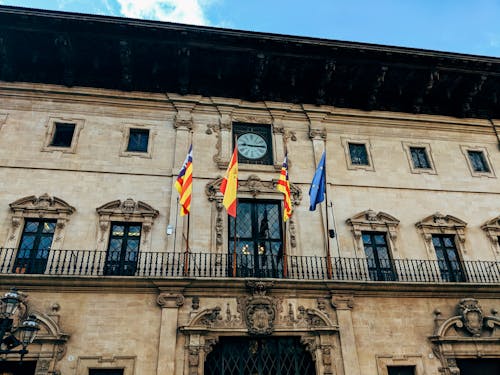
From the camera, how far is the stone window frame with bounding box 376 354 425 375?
34.2ft

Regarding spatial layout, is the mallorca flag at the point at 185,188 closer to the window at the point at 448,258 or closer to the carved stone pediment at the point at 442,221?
the carved stone pediment at the point at 442,221

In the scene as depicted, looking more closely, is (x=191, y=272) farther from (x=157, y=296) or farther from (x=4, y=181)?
(x=4, y=181)

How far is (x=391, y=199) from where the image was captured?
1336 cm

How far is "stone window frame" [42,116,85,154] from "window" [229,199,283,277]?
5.64 metres

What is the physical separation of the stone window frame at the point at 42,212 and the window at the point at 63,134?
2088 mm

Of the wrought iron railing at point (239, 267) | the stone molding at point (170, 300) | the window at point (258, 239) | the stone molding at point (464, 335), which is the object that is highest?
the window at point (258, 239)

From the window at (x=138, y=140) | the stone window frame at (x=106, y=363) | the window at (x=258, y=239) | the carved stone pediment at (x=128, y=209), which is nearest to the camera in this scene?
the stone window frame at (x=106, y=363)

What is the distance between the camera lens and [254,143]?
13.9 m

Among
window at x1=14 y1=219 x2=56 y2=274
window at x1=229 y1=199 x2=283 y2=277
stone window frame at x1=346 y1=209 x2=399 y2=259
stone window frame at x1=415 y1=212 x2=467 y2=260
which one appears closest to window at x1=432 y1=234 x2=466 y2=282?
stone window frame at x1=415 y1=212 x2=467 y2=260

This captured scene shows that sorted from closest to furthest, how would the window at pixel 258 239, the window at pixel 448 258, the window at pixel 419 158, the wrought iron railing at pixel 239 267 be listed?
the wrought iron railing at pixel 239 267 < the window at pixel 258 239 < the window at pixel 448 258 < the window at pixel 419 158

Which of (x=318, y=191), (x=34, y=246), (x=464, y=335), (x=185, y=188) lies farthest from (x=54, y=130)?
(x=464, y=335)

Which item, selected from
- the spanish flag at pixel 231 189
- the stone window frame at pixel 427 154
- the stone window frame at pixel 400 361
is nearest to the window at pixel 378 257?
the stone window frame at pixel 400 361

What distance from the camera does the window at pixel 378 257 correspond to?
39.2 ft

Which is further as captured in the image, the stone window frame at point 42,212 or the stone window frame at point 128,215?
the stone window frame at point 128,215
